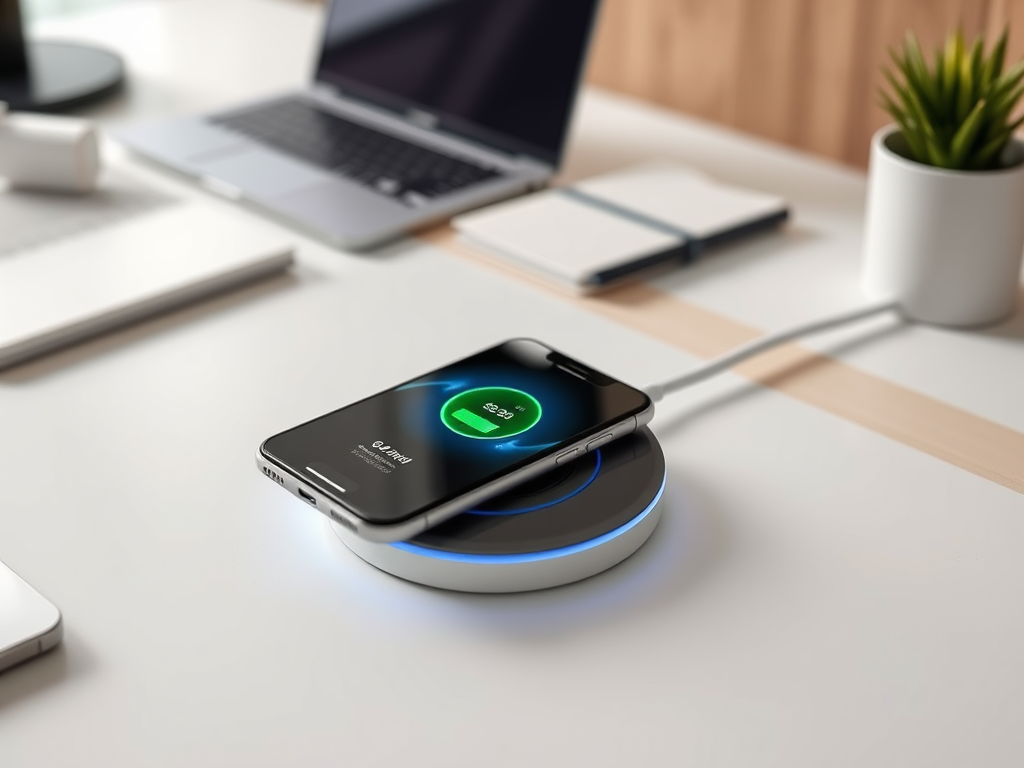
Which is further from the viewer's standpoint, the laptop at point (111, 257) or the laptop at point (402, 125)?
the laptop at point (402, 125)

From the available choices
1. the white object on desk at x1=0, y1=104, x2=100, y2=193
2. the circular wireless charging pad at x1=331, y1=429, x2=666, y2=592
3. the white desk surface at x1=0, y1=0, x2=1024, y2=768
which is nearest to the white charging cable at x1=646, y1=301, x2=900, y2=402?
the white desk surface at x1=0, y1=0, x2=1024, y2=768

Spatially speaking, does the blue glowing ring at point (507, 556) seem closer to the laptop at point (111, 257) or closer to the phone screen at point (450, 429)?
the phone screen at point (450, 429)

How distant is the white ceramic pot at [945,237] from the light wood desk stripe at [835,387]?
0.09 metres

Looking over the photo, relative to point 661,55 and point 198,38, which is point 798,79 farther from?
point 198,38

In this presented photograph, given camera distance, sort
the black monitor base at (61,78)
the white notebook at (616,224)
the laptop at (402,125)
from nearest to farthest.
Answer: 1. the white notebook at (616,224)
2. the laptop at (402,125)
3. the black monitor base at (61,78)

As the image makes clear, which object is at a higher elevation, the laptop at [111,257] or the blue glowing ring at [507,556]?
the laptop at [111,257]

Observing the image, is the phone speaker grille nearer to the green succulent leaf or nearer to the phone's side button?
the phone's side button

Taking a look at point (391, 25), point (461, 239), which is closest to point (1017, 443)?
point (461, 239)

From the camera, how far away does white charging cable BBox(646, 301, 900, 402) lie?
0.76 m

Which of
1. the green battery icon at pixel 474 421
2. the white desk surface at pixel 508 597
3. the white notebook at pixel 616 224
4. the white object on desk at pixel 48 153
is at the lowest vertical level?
the white desk surface at pixel 508 597

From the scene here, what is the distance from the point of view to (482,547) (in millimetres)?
591

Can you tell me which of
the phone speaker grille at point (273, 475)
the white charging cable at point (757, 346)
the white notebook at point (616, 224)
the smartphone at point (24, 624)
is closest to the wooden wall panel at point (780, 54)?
the white notebook at point (616, 224)

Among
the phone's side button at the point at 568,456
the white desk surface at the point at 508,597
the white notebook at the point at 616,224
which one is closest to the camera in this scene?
the white desk surface at the point at 508,597

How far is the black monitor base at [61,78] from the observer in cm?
122
